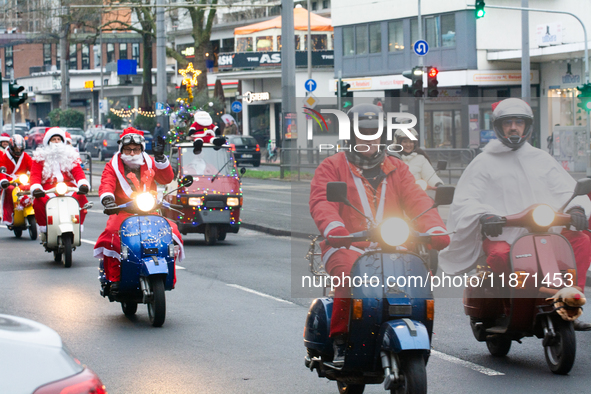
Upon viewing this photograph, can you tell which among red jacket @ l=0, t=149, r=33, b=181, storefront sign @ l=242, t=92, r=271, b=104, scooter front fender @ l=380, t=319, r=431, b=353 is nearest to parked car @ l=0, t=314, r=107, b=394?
scooter front fender @ l=380, t=319, r=431, b=353

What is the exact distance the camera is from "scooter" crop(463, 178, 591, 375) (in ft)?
19.7

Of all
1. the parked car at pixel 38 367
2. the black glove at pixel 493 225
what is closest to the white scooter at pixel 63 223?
the black glove at pixel 493 225

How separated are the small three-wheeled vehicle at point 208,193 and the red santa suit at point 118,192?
5500mm

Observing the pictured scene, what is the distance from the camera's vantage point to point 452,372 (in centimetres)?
643

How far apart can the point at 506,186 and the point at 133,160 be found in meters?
3.85

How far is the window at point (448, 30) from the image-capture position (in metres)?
41.3

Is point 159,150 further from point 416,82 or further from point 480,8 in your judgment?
point 480,8

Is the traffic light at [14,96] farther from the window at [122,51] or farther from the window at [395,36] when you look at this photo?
the window at [122,51]

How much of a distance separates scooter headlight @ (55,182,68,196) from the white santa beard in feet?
12.0

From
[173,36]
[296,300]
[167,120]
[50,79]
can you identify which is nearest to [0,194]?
[296,300]

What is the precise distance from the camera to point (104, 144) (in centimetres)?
4491

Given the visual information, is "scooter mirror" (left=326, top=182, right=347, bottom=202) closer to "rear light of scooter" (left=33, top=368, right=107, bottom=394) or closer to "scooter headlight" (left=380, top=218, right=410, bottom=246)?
"scooter headlight" (left=380, top=218, right=410, bottom=246)

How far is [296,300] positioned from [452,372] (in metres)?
3.37

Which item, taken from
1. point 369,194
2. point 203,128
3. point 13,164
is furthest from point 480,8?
point 369,194
